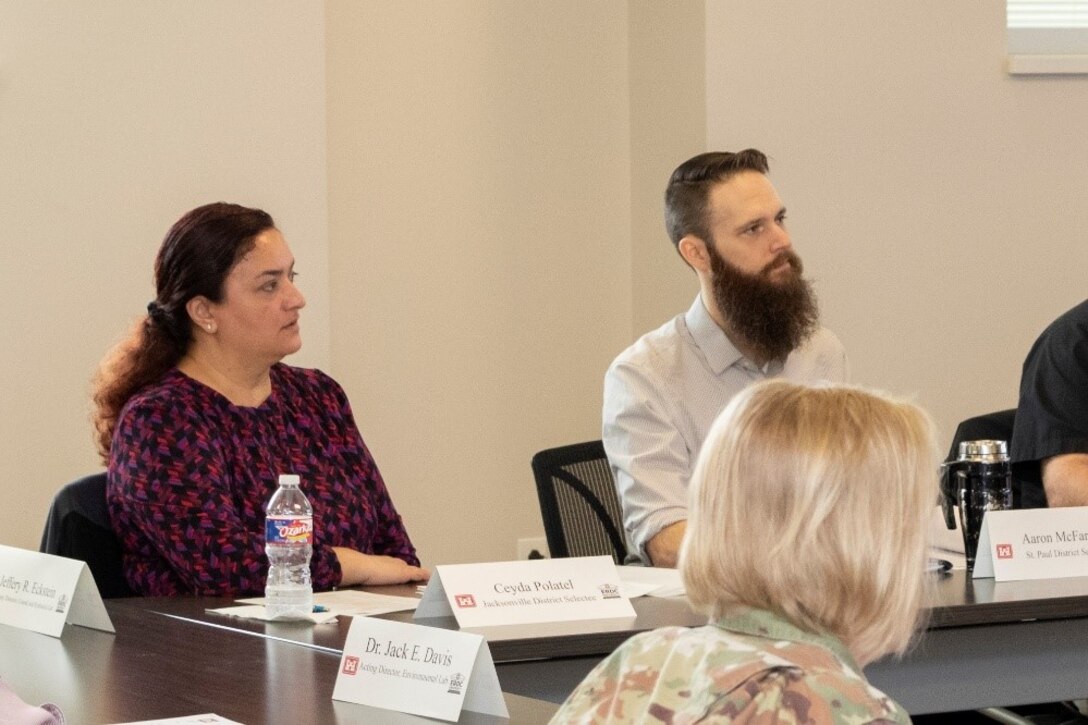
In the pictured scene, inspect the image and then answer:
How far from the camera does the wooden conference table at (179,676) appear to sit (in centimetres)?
166

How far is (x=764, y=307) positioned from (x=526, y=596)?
4.50 feet

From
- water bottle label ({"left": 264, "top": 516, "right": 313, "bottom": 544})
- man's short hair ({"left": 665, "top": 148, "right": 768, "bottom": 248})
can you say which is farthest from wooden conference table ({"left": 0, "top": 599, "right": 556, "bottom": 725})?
man's short hair ({"left": 665, "top": 148, "right": 768, "bottom": 248})

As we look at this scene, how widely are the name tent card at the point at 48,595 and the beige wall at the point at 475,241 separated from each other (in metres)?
2.40

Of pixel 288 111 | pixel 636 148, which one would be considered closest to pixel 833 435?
pixel 288 111

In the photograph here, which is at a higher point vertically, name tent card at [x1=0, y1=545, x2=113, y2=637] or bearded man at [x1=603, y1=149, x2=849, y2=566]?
bearded man at [x1=603, y1=149, x2=849, y2=566]

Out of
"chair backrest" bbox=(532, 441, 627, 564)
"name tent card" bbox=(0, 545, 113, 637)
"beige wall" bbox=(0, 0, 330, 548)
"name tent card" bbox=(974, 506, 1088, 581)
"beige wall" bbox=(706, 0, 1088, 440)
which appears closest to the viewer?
"name tent card" bbox=(0, 545, 113, 637)

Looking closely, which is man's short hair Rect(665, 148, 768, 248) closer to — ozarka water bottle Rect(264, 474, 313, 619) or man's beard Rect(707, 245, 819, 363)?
man's beard Rect(707, 245, 819, 363)

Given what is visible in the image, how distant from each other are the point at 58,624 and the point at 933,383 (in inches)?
132

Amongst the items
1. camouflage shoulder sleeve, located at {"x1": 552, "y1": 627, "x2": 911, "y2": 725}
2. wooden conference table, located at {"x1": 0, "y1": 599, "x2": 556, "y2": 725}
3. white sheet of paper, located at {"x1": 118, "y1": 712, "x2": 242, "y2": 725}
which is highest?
camouflage shoulder sleeve, located at {"x1": 552, "y1": 627, "x2": 911, "y2": 725}

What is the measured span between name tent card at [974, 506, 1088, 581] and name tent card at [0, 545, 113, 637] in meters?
1.44

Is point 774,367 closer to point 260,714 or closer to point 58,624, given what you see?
point 58,624

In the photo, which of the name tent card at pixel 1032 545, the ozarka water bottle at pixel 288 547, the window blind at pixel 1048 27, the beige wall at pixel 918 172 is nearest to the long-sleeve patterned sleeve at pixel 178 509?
the ozarka water bottle at pixel 288 547

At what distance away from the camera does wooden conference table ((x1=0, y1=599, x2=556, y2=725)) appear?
1.66m

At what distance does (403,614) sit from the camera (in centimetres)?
234
